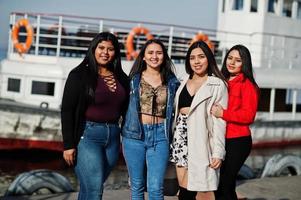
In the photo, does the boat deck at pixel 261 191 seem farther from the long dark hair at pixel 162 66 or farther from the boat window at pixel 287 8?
the boat window at pixel 287 8

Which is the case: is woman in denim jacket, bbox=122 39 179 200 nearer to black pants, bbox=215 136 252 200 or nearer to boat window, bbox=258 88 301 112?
black pants, bbox=215 136 252 200

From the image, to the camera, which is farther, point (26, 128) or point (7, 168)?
point (7, 168)

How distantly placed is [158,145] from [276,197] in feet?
10.3

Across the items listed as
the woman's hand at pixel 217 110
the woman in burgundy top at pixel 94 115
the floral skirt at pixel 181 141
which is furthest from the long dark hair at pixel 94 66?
the woman's hand at pixel 217 110

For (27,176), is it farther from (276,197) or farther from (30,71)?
(30,71)

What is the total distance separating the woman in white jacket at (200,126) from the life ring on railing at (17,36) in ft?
25.7

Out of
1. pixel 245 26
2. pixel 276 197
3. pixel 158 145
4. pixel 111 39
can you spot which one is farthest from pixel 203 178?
pixel 245 26

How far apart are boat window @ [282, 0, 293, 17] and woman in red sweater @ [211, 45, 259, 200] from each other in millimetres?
11311

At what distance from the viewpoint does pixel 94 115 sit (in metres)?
3.40

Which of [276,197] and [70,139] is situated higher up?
[70,139]

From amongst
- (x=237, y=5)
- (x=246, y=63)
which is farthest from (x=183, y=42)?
(x=246, y=63)

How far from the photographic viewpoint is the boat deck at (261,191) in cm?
550

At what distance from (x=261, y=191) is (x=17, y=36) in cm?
735

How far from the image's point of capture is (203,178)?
3.48 m
